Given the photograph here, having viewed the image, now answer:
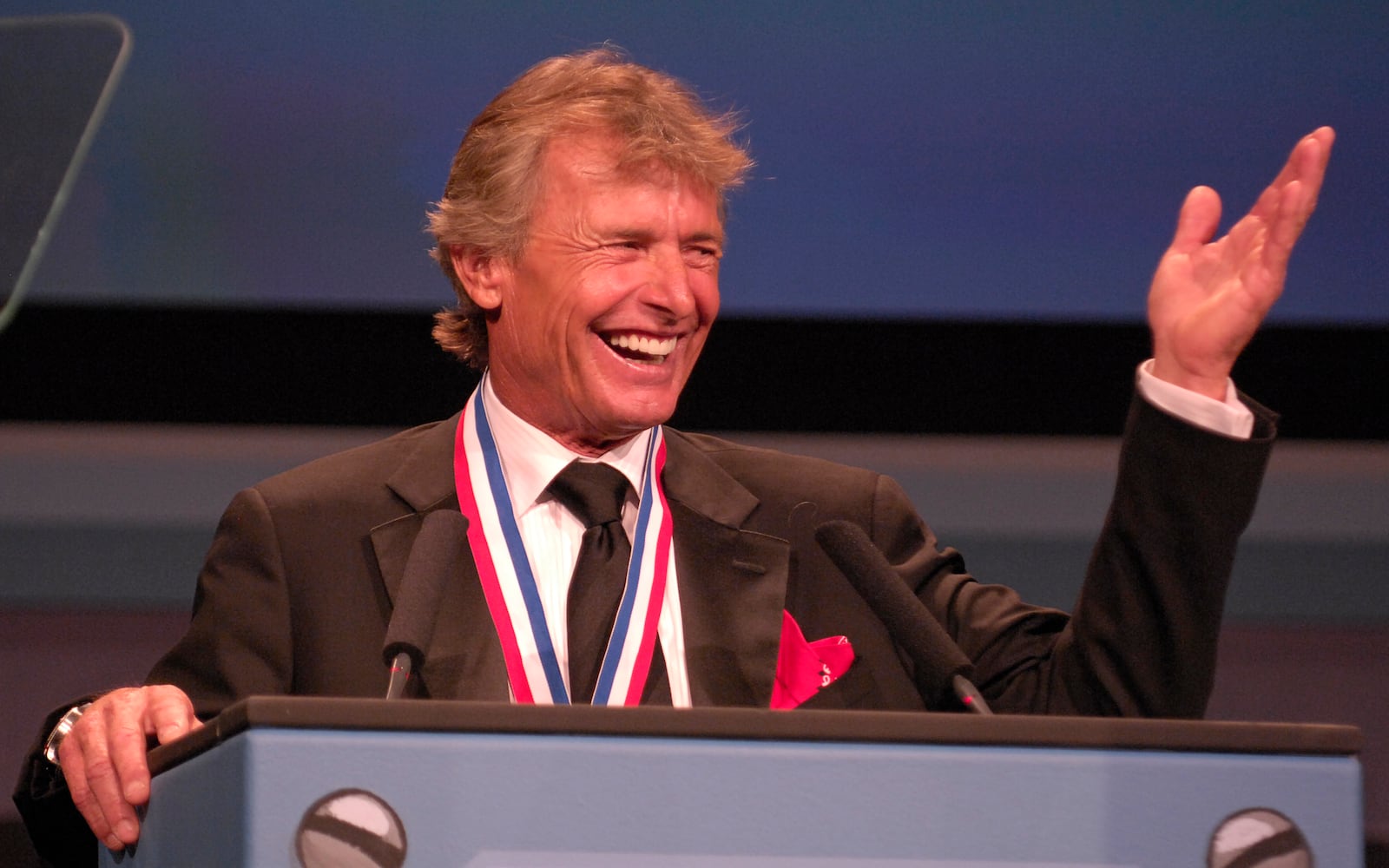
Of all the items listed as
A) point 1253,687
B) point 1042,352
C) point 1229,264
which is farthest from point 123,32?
point 1253,687

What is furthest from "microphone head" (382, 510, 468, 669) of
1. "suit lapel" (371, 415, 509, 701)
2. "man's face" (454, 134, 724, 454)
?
"man's face" (454, 134, 724, 454)

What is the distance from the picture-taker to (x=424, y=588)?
122 centimetres

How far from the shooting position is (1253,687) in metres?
2.83

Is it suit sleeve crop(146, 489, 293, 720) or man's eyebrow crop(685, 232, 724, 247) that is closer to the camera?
suit sleeve crop(146, 489, 293, 720)

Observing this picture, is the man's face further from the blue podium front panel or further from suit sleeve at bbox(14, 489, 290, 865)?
the blue podium front panel

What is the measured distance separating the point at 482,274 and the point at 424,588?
0.76m

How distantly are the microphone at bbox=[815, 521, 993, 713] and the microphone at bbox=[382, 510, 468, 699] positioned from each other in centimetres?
32

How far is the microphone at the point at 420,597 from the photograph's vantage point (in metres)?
1.16

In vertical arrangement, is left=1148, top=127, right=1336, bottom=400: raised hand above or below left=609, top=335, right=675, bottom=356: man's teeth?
above

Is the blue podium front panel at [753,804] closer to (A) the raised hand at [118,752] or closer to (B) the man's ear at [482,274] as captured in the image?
(A) the raised hand at [118,752]

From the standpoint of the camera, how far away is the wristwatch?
1.34m

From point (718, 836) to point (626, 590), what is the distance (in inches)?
25.8

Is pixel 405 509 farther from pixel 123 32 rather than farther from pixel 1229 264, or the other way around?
pixel 123 32

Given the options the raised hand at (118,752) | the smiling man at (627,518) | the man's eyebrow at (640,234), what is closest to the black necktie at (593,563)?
the smiling man at (627,518)
